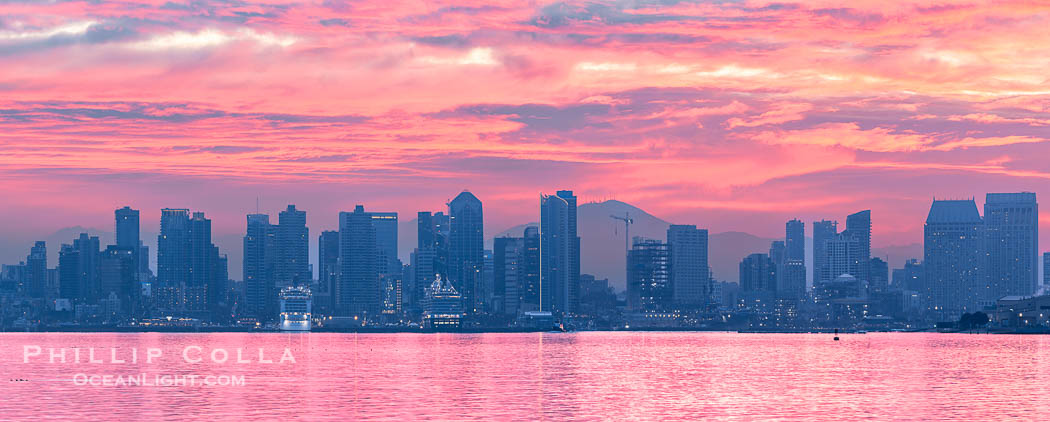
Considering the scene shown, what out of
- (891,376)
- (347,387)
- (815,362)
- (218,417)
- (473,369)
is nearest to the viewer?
(218,417)

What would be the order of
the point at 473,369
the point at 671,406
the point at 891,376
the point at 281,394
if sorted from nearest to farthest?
1. the point at 671,406
2. the point at 281,394
3. the point at 891,376
4. the point at 473,369

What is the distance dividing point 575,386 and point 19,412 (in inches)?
1997

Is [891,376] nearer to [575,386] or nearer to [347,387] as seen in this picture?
[575,386]

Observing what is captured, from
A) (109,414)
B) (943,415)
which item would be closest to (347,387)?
(109,414)

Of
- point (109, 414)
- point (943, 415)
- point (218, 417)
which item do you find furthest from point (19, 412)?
point (943, 415)

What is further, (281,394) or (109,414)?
(281,394)

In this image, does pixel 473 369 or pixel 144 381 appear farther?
pixel 473 369

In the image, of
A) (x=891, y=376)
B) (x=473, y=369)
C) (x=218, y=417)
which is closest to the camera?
(x=218, y=417)

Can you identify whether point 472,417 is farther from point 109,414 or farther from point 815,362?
point 815,362

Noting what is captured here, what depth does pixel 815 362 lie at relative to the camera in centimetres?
18962

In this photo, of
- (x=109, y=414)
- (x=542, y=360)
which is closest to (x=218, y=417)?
(x=109, y=414)

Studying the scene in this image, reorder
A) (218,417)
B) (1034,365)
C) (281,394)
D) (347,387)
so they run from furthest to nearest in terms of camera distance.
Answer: (1034,365) < (347,387) < (281,394) < (218,417)

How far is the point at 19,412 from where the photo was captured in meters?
93.5

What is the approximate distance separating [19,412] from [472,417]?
3209 cm
